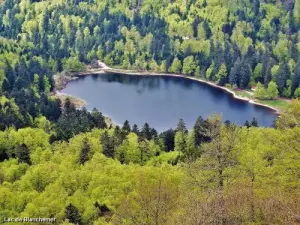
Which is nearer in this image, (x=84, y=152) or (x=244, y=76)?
(x=84, y=152)

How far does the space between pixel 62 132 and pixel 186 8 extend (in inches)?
4117

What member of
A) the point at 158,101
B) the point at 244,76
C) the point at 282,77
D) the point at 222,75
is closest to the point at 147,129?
the point at 158,101

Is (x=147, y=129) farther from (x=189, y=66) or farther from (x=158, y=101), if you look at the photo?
(x=189, y=66)

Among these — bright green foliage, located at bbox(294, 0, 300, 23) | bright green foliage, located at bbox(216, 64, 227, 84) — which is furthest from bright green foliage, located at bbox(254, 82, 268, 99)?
bright green foliage, located at bbox(294, 0, 300, 23)

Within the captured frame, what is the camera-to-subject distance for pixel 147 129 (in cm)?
6794

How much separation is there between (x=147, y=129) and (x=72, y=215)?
31914 mm

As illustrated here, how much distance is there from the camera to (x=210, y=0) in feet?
521

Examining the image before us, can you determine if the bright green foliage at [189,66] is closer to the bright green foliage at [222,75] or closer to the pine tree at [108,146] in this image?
the bright green foliage at [222,75]

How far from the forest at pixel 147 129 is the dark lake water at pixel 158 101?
5798 mm

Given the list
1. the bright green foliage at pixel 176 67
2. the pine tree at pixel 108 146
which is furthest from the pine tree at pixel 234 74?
the pine tree at pixel 108 146

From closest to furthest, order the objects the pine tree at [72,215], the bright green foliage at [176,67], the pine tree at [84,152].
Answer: the pine tree at [72,215] → the pine tree at [84,152] → the bright green foliage at [176,67]


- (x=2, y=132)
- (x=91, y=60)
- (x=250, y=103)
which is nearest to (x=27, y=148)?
(x=2, y=132)

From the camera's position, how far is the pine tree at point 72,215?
37.0m

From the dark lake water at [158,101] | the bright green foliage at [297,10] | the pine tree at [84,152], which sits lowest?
the dark lake water at [158,101]
